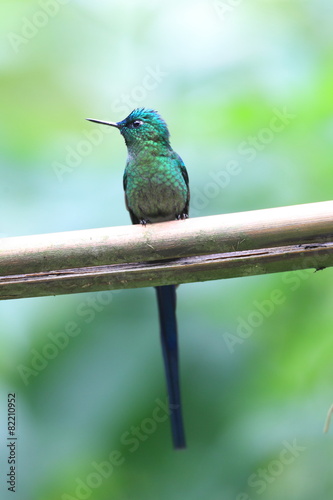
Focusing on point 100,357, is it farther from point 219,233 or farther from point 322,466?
point 219,233

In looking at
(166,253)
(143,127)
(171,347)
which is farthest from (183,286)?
(166,253)

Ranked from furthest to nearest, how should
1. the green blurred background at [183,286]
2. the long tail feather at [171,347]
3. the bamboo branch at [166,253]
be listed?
the green blurred background at [183,286] → the long tail feather at [171,347] → the bamboo branch at [166,253]

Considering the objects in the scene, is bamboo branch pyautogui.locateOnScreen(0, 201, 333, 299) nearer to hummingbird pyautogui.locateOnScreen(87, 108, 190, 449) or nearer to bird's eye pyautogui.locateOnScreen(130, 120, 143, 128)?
hummingbird pyautogui.locateOnScreen(87, 108, 190, 449)

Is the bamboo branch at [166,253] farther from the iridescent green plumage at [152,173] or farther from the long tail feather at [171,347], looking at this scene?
the iridescent green plumage at [152,173]

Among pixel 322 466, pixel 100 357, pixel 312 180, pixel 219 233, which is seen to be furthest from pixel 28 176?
pixel 322 466

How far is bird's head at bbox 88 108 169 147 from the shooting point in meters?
2.54

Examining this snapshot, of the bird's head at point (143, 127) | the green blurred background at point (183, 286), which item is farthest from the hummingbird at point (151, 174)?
the green blurred background at point (183, 286)

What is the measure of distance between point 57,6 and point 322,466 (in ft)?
8.59

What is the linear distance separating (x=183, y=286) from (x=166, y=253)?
43.2 inches

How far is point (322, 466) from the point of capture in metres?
2.28

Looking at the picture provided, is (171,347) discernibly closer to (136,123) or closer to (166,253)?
(166,253)

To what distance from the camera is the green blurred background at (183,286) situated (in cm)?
234

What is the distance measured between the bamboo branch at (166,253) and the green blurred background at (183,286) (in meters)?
0.90

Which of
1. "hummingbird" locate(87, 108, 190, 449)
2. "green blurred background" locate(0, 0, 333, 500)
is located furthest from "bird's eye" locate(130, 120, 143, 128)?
"green blurred background" locate(0, 0, 333, 500)
